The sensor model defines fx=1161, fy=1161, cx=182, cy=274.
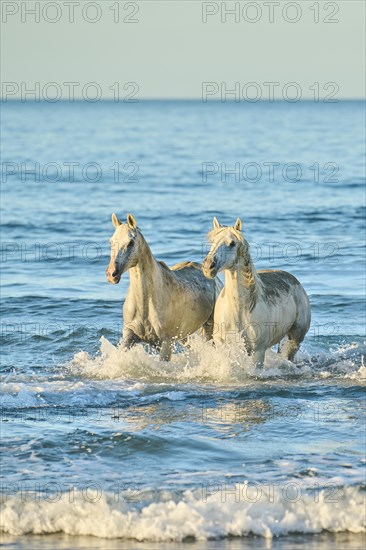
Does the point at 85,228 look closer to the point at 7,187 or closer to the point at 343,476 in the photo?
the point at 7,187

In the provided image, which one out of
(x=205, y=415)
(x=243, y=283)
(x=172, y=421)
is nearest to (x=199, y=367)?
(x=243, y=283)

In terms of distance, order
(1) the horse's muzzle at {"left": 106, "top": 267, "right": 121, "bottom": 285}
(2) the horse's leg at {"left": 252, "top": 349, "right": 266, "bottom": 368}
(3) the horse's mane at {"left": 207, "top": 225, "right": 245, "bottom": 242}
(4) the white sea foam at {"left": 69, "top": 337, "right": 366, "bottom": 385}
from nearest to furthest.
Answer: (1) the horse's muzzle at {"left": 106, "top": 267, "right": 121, "bottom": 285} < (3) the horse's mane at {"left": 207, "top": 225, "right": 245, "bottom": 242} < (2) the horse's leg at {"left": 252, "top": 349, "right": 266, "bottom": 368} < (4) the white sea foam at {"left": 69, "top": 337, "right": 366, "bottom": 385}

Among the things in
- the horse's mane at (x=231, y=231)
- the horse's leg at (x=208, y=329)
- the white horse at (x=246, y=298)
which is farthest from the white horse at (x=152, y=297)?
the horse's mane at (x=231, y=231)

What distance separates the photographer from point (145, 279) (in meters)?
11.7

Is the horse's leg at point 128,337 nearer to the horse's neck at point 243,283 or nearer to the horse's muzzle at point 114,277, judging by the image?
the horse's muzzle at point 114,277

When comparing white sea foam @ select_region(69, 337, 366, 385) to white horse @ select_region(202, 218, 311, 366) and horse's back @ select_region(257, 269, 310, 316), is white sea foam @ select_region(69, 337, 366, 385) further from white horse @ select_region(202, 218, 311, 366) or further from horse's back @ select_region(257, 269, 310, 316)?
horse's back @ select_region(257, 269, 310, 316)

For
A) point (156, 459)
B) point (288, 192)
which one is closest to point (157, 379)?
point (156, 459)

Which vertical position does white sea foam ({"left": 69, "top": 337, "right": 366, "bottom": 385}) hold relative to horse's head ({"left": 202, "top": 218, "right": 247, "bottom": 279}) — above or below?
below

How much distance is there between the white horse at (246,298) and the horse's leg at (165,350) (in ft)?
1.82

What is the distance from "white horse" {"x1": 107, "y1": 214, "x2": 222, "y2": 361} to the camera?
1130 centimetres

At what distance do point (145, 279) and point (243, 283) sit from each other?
100 centimetres

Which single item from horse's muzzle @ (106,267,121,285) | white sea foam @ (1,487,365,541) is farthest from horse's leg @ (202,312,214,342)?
white sea foam @ (1,487,365,541)

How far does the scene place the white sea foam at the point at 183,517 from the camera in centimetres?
826

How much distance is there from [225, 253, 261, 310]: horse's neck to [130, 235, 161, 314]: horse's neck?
29.9 inches
